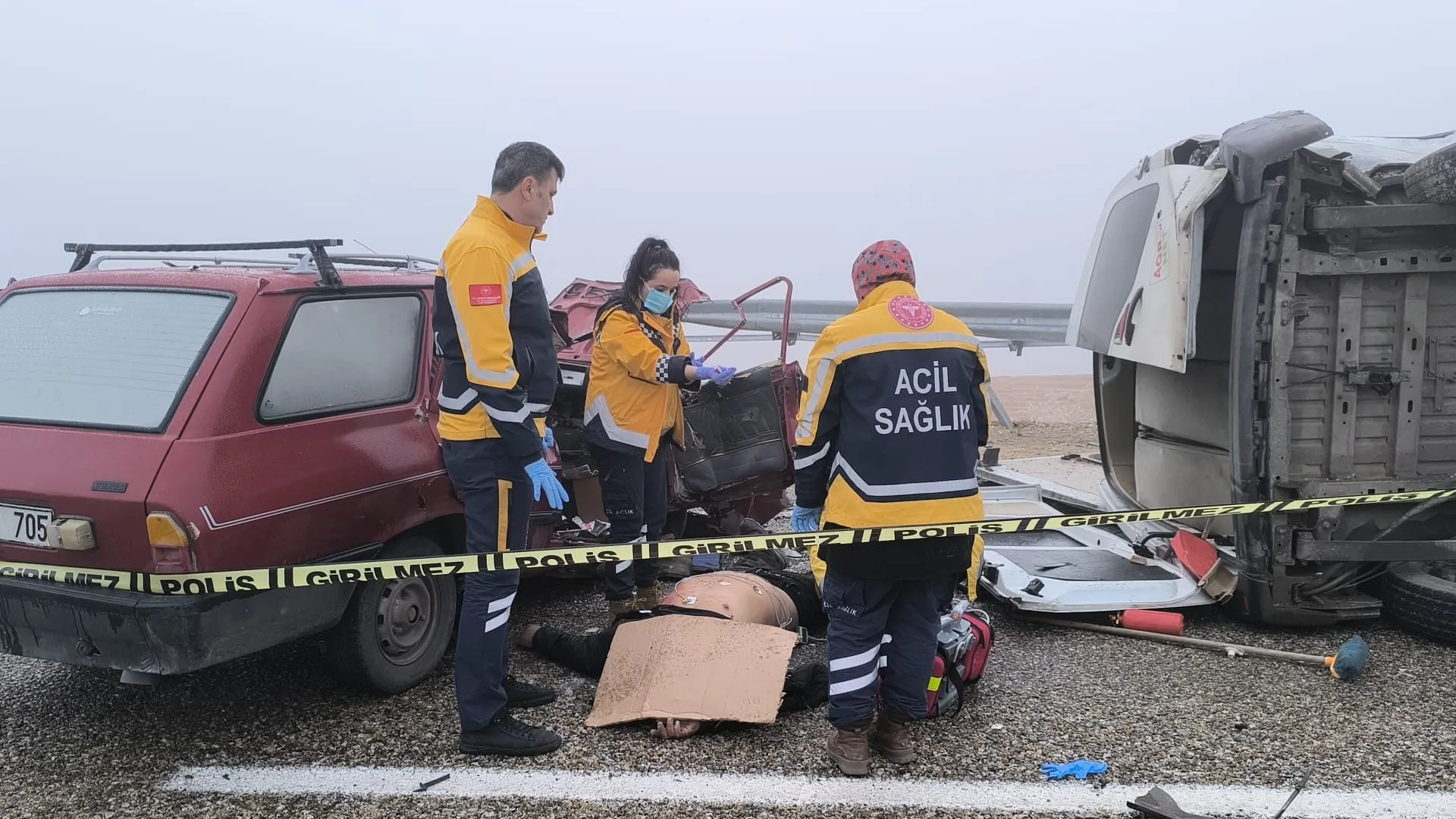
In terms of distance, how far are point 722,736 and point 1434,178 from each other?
11.8 feet

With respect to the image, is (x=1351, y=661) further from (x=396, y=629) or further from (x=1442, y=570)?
(x=396, y=629)

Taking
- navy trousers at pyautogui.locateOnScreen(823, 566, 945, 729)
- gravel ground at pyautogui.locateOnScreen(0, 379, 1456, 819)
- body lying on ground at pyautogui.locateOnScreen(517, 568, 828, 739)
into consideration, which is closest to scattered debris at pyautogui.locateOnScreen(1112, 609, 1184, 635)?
gravel ground at pyautogui.locateOnScreen(0, 379, 1456, 819)

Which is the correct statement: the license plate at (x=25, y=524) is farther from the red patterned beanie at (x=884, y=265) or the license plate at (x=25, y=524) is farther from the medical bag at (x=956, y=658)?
the medical bag at (x=956, y=658)

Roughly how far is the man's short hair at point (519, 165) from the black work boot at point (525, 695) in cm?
181

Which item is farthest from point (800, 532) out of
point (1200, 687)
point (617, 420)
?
point (1200, 687)

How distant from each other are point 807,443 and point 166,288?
90.2 inches

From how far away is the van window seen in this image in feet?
15.9

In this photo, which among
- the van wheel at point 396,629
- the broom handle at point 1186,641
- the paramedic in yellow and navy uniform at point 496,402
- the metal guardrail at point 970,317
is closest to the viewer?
the paramedic in yellow and navy uniform at point 496,402

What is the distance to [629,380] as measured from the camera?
429 cm

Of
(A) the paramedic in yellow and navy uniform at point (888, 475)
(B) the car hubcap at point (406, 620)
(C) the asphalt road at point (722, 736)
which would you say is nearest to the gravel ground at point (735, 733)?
(C) the asphalt road at point (722, 736)

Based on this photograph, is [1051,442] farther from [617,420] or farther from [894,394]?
[894,394]

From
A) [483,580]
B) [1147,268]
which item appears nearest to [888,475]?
[483,580]

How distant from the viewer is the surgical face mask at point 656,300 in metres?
4.31

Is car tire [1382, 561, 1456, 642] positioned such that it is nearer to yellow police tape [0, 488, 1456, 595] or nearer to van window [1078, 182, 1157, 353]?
yellow police tape [0, 488, 1456, 595]
